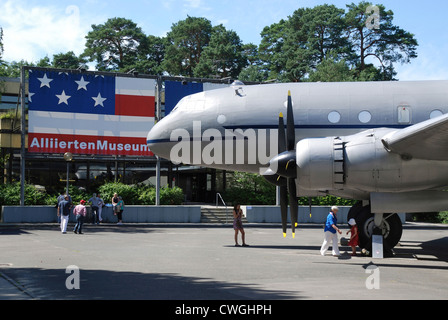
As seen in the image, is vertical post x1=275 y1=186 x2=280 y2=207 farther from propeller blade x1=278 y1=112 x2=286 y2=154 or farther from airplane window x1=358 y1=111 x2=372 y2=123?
propeller blade x1=278 y1=112 x2=286 y2=154

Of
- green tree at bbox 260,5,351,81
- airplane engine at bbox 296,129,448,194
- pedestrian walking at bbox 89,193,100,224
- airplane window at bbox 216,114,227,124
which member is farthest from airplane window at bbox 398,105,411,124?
green tree at bbox 260,5,351,81

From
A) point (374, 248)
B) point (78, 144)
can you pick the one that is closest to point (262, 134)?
point (374, 248)

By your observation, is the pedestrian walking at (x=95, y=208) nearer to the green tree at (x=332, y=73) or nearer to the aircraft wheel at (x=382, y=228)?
the aircraft wheel at (x=382, y=228)

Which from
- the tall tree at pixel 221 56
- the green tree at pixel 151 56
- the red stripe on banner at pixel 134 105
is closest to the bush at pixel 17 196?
the red stripe on banner at pixel 134 105

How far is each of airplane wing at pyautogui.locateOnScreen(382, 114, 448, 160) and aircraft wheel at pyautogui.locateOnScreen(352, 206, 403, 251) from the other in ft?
8.70

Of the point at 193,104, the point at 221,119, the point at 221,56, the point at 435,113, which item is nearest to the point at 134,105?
the point at 193,104

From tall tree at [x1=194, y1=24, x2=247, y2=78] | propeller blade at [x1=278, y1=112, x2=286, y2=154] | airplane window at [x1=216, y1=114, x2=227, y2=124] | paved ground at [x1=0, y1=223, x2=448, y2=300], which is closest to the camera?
paved ground at [x1=0, y1=223, x2=448, y2=300]

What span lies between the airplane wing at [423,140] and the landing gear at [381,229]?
237cm

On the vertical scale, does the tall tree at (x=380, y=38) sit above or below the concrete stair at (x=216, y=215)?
above

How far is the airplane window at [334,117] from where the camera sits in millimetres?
16688

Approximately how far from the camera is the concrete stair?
3256cm

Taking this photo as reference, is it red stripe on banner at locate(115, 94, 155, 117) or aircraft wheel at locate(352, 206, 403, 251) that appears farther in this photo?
red stripe on banner at locate(115, 94, 155, 117)

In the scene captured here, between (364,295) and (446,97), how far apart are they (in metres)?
9.87

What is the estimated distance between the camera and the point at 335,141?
14.0 m
